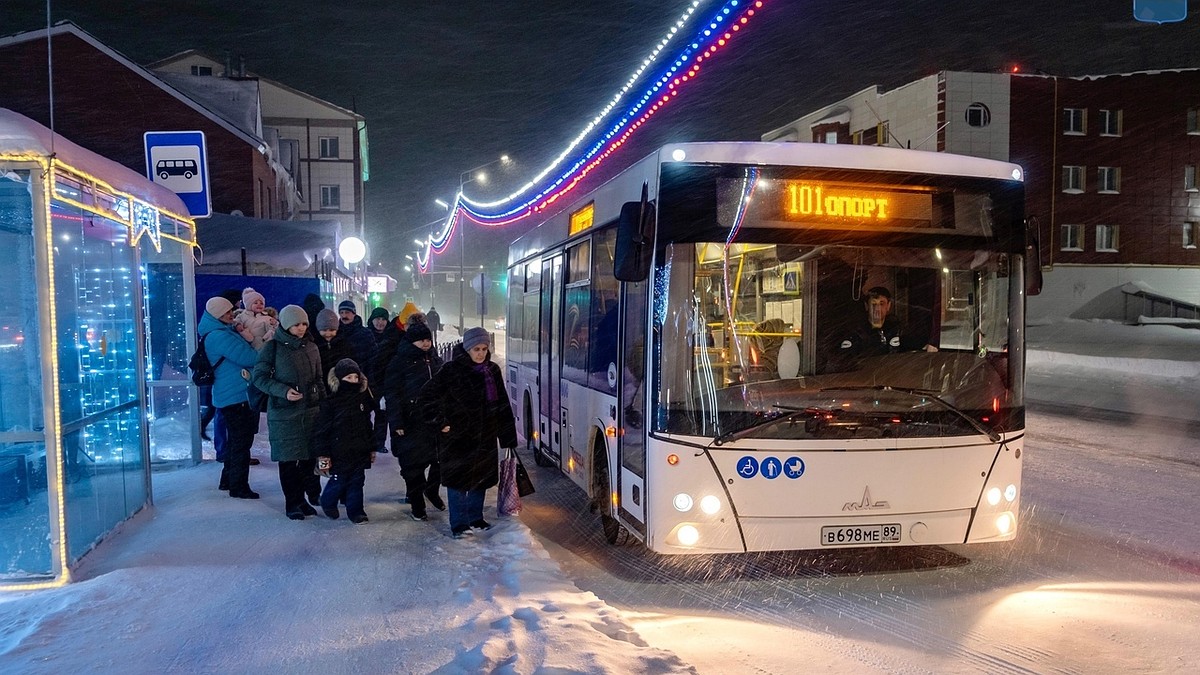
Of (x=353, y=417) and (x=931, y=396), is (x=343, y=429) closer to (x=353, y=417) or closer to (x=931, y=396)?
(x=353, y=417)

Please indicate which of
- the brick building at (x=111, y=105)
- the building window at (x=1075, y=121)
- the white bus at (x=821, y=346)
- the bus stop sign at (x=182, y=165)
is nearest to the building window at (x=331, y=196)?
the brick building at (x=111, y=105)

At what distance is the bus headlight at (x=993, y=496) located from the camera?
6266 millimetres

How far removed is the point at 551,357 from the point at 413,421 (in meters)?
2.27

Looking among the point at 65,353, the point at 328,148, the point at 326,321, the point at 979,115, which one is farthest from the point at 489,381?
the point at 328,148

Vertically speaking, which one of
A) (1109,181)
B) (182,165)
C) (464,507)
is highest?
(1109,181)

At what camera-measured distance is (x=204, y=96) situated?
35.4 meters

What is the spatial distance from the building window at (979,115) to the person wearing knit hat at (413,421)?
38.2m

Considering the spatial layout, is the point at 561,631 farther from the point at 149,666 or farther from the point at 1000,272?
the point at 1000,272

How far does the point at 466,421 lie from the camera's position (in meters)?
7.37

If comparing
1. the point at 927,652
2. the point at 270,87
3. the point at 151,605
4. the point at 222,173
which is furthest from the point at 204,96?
the point at 927,652

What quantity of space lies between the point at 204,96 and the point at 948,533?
36194 mm

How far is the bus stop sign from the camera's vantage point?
33.9 ft

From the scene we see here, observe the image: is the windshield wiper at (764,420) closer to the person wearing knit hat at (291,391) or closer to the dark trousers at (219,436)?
the person wearing knit hat at (291,391)

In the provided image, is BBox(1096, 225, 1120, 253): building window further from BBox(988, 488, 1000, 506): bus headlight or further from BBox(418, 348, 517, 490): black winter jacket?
BBox(418, 348, 517, 490): black winter jacket
